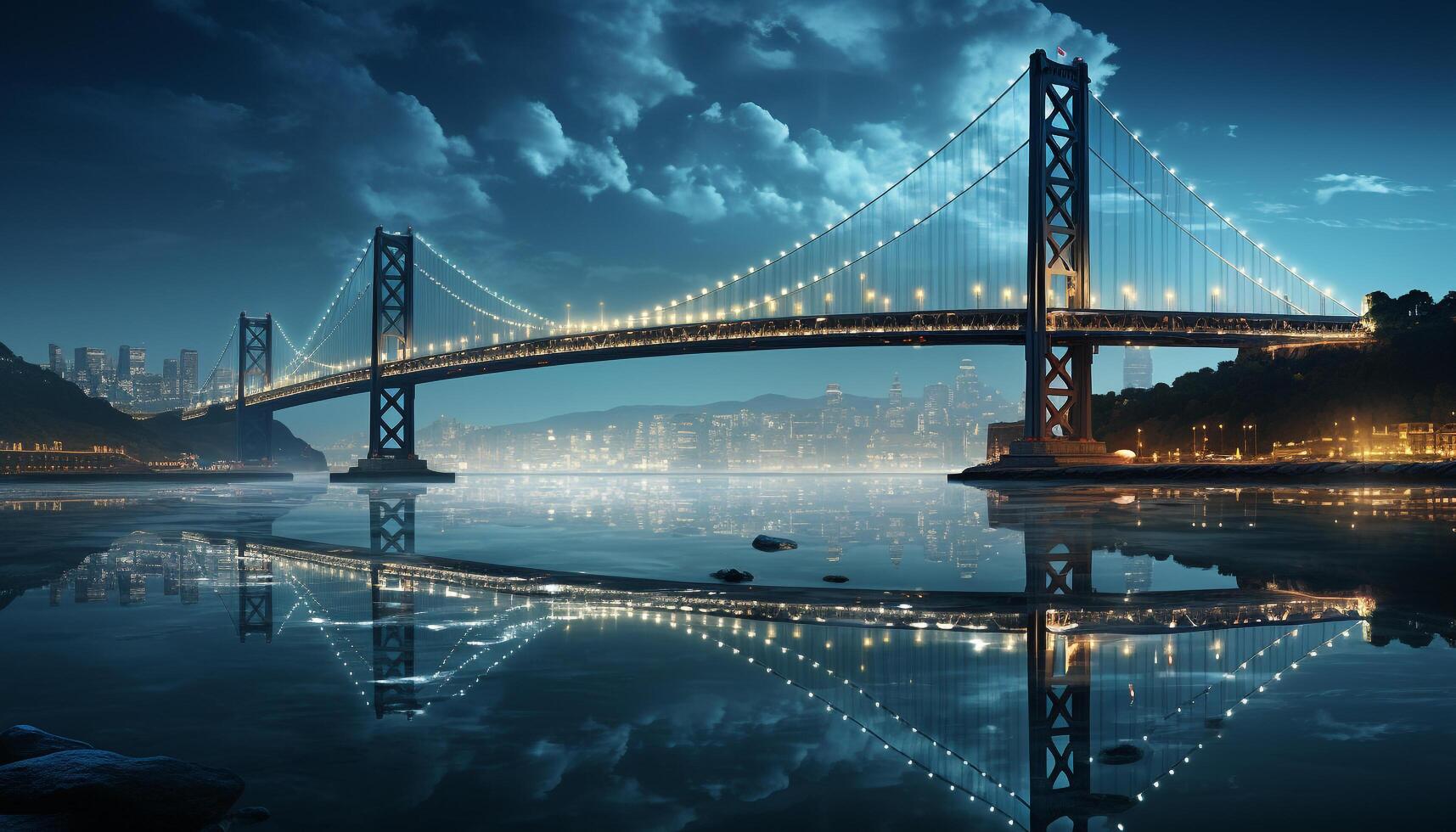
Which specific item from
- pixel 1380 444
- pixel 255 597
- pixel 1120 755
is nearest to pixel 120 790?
pixel 1120 755

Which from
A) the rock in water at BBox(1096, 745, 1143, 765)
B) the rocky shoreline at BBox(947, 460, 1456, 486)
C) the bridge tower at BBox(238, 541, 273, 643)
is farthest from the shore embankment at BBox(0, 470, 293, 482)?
the rock in water at BBox(1096, 745, 1143, 765)

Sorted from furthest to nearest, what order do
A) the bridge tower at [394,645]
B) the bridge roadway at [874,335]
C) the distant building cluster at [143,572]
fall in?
the bridge roadway at [874,335], the distant building cluster at [143,572], the bridge tower at [394,645]

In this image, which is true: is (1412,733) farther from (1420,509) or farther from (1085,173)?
(1085,173)

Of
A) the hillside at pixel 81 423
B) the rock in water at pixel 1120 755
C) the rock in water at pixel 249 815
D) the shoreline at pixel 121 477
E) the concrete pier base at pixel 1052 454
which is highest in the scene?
the hillside at pixel 81 423

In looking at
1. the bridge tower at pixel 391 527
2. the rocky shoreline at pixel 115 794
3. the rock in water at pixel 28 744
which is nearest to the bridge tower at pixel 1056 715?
the rocky shoreline at pixel 115 794

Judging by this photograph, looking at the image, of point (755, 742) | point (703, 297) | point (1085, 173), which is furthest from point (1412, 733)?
point (703, 297)

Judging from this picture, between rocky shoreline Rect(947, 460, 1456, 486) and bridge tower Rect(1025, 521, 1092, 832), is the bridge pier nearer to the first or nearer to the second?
rocky shoreline Rect(947, 460, 1456, 486)

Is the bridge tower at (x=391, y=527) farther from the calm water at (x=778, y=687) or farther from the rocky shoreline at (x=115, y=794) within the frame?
the rocky shoreline at (x=115, y=794)
